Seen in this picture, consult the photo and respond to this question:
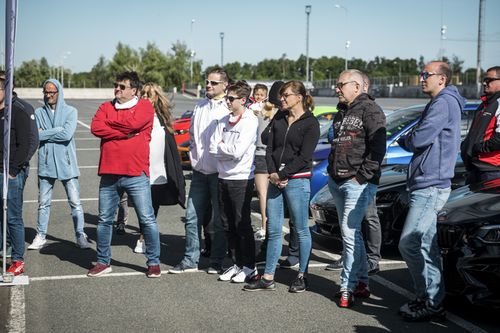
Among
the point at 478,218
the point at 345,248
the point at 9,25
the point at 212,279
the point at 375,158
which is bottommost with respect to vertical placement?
the point at 212,279

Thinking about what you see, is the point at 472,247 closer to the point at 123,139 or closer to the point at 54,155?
the point at 123,139

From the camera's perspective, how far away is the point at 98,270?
6.52 m

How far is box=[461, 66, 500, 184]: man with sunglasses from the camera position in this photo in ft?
20.7

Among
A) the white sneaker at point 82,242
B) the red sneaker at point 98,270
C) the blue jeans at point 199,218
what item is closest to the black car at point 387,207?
the blue jeans at point 199,218

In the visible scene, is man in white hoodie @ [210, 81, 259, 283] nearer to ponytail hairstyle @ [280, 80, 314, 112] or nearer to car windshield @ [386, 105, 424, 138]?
ponytail hairstyle @ [280, 80, 314, 112]

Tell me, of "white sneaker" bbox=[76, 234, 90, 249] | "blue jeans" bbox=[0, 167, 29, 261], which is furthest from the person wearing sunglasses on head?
"white sneaker" bbox=[76, 234, 90, 249]

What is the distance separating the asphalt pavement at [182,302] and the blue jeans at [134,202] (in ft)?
1.19

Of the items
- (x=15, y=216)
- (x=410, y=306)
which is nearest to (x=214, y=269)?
(x=15, y=216)

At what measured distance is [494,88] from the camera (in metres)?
6.52

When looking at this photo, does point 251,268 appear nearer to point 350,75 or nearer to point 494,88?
point 350,75

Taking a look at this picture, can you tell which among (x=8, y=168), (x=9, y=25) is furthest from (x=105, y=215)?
(x=9, y=25)

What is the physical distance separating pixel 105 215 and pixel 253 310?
1.85m

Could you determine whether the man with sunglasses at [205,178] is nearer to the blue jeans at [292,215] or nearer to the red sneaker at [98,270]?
the red sneaker at [98,270]

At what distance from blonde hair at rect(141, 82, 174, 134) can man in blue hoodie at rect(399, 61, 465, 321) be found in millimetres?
2882
